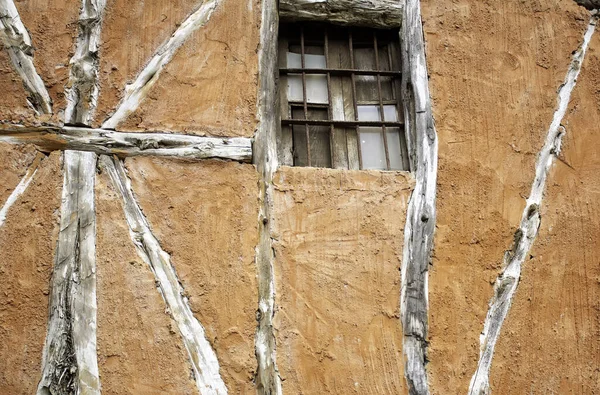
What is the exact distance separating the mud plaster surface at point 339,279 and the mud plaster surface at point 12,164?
1.24 m

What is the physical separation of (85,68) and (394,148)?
1742 mm

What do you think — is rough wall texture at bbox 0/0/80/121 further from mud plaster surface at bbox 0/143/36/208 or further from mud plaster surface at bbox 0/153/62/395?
mud plaster surface at bbox 0/153/62/395

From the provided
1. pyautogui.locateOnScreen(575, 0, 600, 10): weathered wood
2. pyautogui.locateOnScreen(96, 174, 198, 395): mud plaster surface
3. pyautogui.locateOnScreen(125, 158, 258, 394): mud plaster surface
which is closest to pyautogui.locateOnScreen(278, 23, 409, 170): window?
pyautogui.locateOnScreen(125, 158, 258, 394): mud plaster surface

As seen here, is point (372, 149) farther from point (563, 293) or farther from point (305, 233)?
point (563, 293)

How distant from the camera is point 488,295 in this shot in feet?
11.0

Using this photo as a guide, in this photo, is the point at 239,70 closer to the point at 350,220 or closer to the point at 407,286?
the point at 350,220

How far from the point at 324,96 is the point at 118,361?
1.83 m

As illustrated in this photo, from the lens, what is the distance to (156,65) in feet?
11.5

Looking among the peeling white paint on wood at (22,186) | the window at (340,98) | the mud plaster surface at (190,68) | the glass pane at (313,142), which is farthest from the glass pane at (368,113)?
the peeling white paint on wood at (22,186)

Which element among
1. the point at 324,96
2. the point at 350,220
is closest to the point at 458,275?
the point at 350,220

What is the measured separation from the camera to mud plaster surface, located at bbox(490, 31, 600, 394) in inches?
129

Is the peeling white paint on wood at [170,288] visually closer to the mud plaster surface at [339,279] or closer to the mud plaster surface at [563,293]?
the mud plaster surface at [339,279]

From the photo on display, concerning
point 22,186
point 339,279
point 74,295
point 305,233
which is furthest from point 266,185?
point 22,186

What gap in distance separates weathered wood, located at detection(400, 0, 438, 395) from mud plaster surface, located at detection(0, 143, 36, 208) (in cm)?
194
